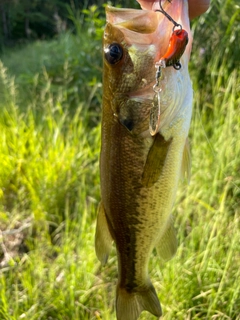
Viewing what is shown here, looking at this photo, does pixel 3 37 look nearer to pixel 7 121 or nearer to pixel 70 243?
pixel 7 121

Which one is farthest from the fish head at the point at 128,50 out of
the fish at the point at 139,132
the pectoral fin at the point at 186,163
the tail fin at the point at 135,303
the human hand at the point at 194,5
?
the tail fin at the point at 135,303

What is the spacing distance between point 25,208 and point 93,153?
0.67 metres

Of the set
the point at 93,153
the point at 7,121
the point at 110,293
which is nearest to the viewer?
the point at 110,293

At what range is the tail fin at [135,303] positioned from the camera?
118 cm

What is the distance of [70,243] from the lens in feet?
7.69

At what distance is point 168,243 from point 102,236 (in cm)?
21

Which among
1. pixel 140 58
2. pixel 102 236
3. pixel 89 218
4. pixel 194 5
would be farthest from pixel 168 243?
pixel 89 218

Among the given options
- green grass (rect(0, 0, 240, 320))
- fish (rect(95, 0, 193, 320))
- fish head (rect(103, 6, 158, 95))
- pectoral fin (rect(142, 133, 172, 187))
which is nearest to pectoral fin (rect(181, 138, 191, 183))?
fish (rect(95, 0, 193, 320))

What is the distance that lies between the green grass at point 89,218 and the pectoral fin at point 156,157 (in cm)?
62

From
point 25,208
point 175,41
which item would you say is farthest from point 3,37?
point 175,41

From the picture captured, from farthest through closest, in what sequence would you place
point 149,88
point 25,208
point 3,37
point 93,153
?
point 3,37 → point 93,153 → point 25,208 → point 149,88

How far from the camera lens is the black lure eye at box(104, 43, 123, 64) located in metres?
0.94

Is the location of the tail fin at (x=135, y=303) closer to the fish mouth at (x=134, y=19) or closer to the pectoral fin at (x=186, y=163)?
the pectoral fin at (x=186, y=163)

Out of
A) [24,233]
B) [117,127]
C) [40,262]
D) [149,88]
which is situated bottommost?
[24,233]
